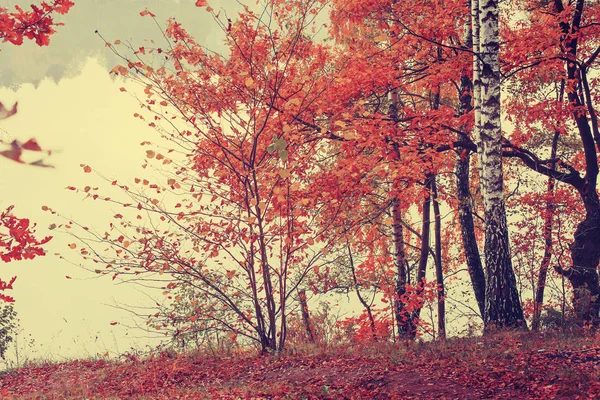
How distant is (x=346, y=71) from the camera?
38.5 feet

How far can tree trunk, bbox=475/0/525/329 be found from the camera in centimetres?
966

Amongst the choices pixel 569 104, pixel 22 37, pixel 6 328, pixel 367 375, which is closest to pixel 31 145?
pixel 22 37

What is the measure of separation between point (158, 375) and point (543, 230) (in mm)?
12710

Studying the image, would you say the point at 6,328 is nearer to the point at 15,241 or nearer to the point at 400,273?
the point at 400,273

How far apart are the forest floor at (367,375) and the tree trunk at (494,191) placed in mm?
920

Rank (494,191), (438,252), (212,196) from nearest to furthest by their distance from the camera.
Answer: (212,196), (494,191), (438,252)

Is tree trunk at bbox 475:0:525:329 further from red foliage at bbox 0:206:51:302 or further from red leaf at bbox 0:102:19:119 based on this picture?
red leaf at bbox 0:102:19:119

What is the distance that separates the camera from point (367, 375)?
729cm

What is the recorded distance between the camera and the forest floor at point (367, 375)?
628cm

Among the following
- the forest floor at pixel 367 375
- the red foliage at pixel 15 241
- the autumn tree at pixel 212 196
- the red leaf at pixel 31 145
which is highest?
the autumn tree at pixel 212 196

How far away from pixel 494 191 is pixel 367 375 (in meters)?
4.34

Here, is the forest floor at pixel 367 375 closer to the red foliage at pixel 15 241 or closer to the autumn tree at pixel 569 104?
the red foliage at pixel 15 241

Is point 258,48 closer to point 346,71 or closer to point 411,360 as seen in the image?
point 346,71

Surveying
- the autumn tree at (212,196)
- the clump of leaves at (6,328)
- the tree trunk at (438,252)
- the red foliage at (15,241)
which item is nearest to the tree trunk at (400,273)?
the tree trunk at (438,252)
